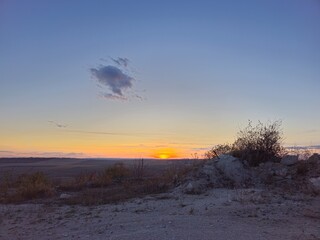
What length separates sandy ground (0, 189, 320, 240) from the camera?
1028 cm

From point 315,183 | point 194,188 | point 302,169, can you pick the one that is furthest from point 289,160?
point 194,188

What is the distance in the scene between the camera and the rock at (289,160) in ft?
62.0

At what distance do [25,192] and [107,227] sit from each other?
24.0 ft

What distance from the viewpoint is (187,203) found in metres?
14.0

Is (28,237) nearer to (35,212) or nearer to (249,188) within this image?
(35,212)

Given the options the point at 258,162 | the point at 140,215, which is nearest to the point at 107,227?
the point at 140,215

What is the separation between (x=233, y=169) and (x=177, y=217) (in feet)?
22.1

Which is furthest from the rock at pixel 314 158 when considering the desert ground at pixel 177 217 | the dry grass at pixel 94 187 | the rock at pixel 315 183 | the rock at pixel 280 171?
the dry grass at pixel 94 187

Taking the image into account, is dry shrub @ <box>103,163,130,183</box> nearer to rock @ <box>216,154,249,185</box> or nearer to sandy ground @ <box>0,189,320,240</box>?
rock @ <box>216,154,249,185</box>

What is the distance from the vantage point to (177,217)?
11.7m

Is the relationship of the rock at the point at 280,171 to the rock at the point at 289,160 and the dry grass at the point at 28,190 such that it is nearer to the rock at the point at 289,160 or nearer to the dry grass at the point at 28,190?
the rock at the point at 289,160

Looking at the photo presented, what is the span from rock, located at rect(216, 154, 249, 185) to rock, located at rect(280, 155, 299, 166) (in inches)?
78.3

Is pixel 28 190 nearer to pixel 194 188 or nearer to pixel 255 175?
pixel 194 188

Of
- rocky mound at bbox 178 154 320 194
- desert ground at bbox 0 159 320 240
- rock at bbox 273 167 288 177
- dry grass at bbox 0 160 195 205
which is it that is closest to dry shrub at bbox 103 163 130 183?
dry grass at bbox 0 160 195 205
